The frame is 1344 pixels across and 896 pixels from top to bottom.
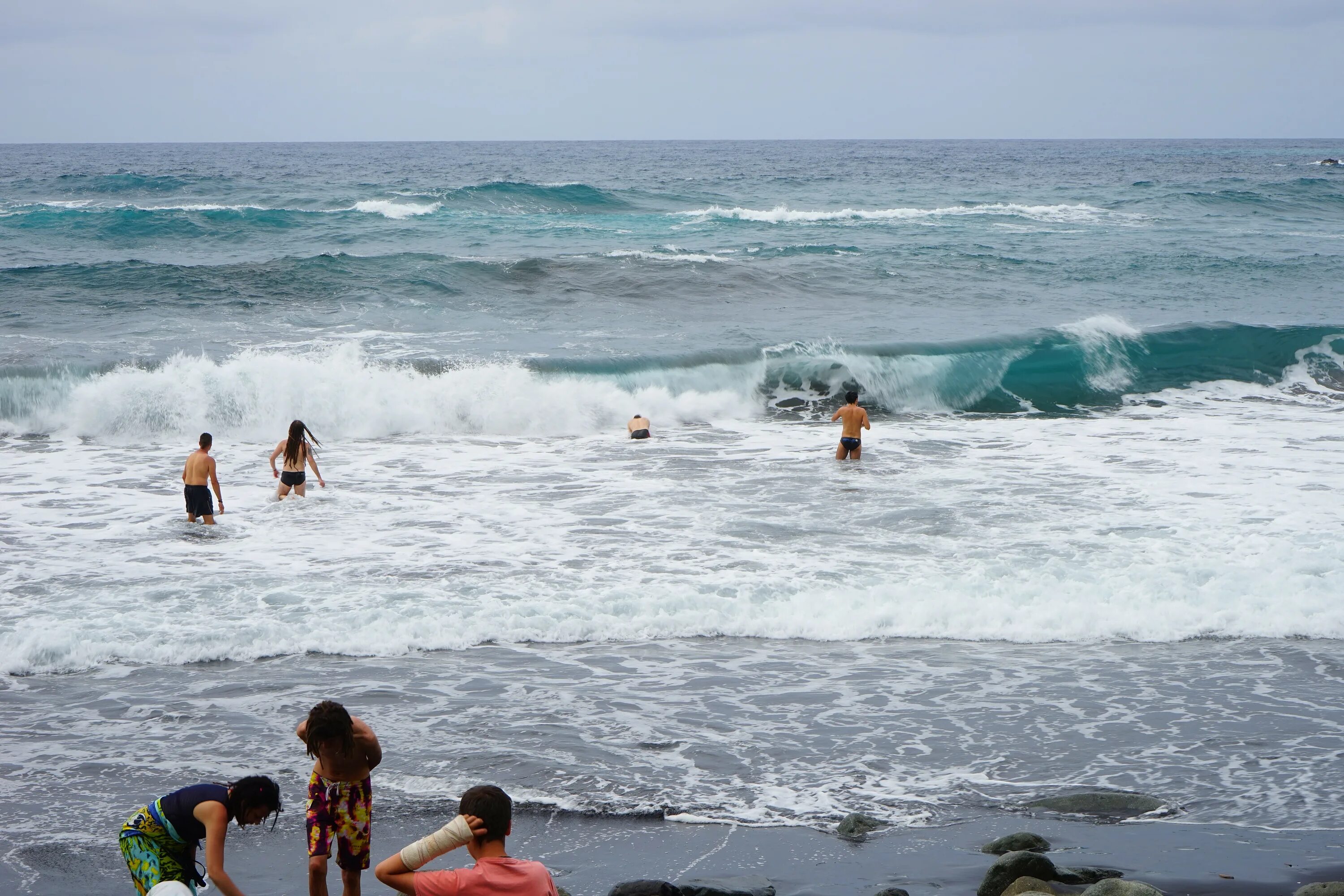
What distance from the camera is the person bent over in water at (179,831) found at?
4.43m

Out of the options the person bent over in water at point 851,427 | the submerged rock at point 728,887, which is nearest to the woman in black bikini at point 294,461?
the person bent over in water at point 851,427

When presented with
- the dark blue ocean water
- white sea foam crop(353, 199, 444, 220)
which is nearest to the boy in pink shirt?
the dark blue ocean water

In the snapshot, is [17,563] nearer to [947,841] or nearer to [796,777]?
[796,777]

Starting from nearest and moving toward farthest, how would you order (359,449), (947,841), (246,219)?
1. (947,841)
2. (359,449)
3. (246,219)

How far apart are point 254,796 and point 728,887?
84.3 inches

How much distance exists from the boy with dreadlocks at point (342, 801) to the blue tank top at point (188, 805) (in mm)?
400

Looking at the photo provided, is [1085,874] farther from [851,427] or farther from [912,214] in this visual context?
[912,214]

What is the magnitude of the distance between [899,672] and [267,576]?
5.62 m

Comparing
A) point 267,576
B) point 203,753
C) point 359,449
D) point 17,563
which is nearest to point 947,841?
point 203,753

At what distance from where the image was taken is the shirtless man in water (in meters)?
11.9

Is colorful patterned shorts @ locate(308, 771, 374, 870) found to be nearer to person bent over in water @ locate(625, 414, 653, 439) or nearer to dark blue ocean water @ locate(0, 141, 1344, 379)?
person bent over in water @ locate(625, 414, 653, 439)

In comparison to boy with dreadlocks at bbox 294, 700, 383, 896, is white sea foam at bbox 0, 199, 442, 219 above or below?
above

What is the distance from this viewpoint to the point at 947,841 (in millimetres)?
5883

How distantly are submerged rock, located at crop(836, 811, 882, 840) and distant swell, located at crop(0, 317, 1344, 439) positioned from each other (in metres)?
11.6
